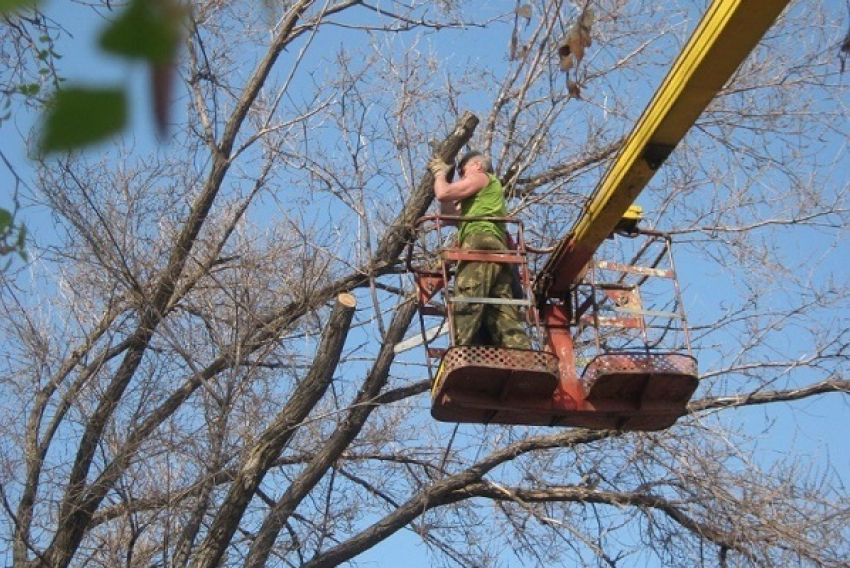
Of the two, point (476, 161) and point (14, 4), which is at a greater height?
point (476, 161)

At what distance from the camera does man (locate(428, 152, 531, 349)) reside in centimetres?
800

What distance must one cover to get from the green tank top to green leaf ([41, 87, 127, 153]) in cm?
706

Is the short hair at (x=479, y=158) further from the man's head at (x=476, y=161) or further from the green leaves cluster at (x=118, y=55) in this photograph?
the green leaves cluster at (x=118, y=55)

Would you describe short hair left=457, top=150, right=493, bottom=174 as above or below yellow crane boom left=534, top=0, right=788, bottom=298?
above

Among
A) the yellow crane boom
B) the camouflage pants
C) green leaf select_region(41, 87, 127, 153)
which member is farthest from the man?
green leaf select_region(41, 87, 127, 153)

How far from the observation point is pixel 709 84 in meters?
7.44

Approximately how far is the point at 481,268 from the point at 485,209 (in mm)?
451

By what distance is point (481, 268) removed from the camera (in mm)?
8109

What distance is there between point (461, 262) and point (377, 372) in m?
1.60

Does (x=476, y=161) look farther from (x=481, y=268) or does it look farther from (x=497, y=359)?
(x=497, y=359)

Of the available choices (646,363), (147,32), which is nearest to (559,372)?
(646,363)

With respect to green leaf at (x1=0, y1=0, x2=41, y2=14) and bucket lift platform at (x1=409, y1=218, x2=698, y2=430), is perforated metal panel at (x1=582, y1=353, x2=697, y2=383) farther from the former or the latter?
green leaf at (x1=0, y1=0, x2=41, y2=14)

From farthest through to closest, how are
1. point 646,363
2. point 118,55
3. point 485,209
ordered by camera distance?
point 485,209 < point 646,363 < point 118,55

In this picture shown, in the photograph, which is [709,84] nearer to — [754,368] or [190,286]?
[754,368]
